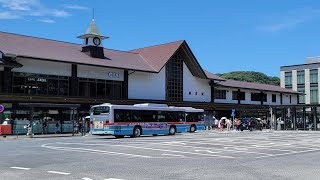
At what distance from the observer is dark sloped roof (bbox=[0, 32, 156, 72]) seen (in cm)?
4150

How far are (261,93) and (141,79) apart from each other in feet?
92.6

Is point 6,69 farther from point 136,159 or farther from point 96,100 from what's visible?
point 136,159

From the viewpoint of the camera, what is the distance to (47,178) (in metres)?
11.1

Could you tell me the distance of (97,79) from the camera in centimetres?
4791

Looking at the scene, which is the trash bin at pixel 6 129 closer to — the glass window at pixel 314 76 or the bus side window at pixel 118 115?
the bus side window at pixel 118 115

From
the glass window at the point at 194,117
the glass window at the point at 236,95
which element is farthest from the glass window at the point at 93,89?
the glass window at the point at 236,95

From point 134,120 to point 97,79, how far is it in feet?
45.3

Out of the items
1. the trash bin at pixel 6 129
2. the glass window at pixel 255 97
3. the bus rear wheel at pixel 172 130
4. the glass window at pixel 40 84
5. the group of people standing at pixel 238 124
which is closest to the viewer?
the trash bin at pixel 6 129

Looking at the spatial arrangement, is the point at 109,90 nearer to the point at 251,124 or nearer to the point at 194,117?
the point at 194,117

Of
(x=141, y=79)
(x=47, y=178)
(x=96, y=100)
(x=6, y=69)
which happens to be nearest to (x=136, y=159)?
(x=47, y=178)

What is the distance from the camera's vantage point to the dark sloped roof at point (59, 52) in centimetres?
4150

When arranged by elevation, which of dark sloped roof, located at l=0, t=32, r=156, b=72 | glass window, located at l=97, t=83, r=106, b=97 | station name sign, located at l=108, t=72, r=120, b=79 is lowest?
glass window, located at l=97, t=83, r=106, b=97

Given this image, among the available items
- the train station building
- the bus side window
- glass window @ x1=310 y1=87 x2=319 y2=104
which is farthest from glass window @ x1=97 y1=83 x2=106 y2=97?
glass window @ x1=310 y1=87 x2=319 y2=104

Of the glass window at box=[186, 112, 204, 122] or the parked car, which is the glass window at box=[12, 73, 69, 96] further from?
the parked car
